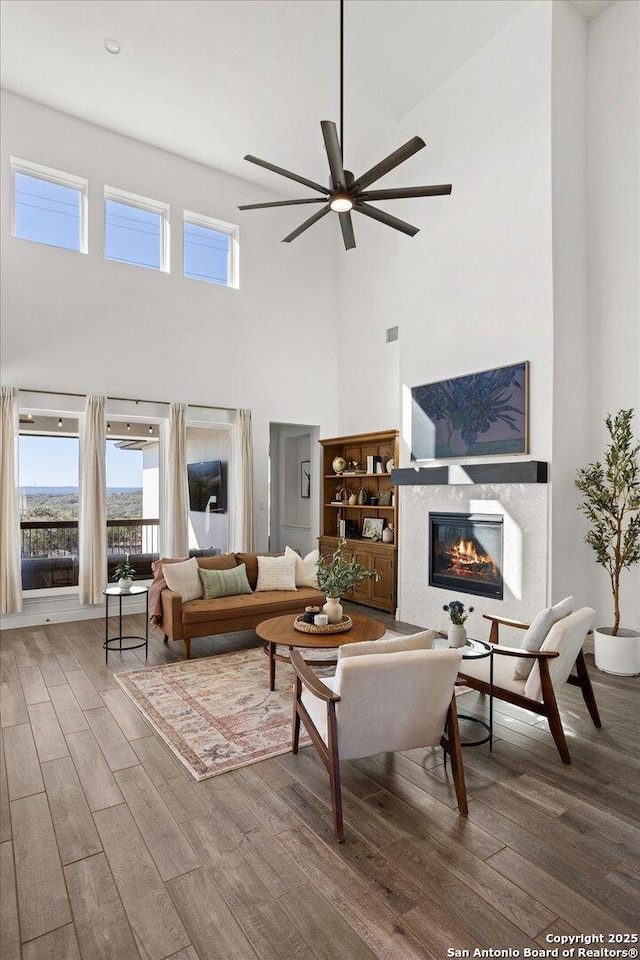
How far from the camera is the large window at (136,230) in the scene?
6.96 m

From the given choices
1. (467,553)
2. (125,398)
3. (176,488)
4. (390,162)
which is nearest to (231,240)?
(125,398)

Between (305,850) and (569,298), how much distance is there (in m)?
5.03

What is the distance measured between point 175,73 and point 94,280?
2.43 metres

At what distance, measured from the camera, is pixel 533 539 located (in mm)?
5086

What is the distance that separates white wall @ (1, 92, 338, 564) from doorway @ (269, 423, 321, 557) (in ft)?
2.21

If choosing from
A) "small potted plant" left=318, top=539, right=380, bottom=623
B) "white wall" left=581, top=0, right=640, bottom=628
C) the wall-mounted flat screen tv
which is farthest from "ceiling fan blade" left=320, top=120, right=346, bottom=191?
the wall-mounted flat screen tv

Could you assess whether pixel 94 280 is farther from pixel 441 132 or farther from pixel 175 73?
pixel 441 132

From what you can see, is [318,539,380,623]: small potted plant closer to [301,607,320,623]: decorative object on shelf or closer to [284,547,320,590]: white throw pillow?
[301,607,320,623]: decorative object on shelf

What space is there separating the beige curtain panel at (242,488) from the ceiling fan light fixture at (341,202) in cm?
430

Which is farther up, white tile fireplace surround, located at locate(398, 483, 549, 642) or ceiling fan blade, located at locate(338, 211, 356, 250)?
ceiling fan blade, located at locate(338, 211, 356, 250)

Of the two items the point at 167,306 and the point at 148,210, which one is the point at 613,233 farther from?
the point at 148,210

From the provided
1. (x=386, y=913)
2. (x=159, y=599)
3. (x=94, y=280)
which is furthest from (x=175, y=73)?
(x=386, y=913)

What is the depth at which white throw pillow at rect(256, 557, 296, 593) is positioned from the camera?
6090 millimetres

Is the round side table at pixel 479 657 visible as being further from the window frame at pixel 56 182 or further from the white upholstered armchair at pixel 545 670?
the window frame at pixel 56 182
